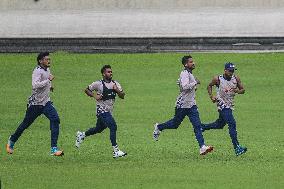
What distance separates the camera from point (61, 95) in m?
35.7

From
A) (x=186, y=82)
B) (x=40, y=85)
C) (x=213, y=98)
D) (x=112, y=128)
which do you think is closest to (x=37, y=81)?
(x=40, y=85)

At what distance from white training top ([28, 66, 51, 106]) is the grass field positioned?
111 centimetres

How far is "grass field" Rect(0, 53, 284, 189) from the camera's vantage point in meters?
23.4

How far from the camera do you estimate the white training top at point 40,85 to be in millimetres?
25141

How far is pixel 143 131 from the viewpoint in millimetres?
29781

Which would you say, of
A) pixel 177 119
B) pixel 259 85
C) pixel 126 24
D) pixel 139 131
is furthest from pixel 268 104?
pixel 126 24

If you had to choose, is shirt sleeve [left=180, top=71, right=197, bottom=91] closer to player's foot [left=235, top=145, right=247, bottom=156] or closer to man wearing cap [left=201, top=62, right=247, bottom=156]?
man wearing cap [left=201, top=62, right=247, bottom=156]

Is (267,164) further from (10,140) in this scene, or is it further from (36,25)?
(36,25)

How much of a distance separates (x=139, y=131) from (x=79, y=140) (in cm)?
358

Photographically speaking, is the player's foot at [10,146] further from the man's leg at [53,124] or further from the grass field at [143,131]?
the man's leg at [53,124]

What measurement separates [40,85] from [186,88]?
272 centimetres

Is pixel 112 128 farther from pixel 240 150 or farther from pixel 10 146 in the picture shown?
pixel 240 150

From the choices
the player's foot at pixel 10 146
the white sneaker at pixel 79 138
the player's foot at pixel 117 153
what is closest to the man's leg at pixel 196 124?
the player's foot at pixel 117 153

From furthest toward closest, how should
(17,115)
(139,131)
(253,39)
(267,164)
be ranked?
(253,39), (17,115), (139,131), (267,164)
